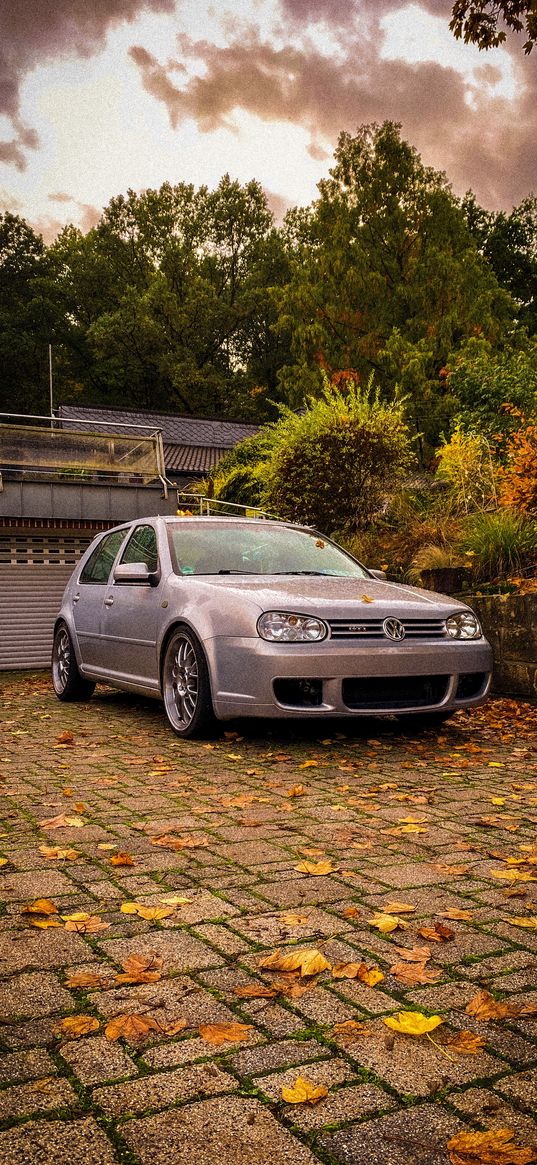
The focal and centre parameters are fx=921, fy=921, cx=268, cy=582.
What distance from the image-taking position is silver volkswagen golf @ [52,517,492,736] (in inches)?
225

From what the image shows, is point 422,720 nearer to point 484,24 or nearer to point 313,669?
point 313,669

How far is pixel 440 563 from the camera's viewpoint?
959 cm

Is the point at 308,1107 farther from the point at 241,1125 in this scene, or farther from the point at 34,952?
the point at 34,952

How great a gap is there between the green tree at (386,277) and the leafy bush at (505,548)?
23.9 meters

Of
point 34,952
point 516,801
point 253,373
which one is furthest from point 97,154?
point 253,373

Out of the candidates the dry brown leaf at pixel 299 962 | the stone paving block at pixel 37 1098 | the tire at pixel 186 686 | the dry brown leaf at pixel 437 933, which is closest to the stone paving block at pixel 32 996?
the stone paving block at pixel 37 1098

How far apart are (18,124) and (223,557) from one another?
9.42 m

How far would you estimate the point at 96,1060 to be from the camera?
207cm

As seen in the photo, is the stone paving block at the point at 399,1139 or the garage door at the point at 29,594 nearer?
the stone paving block at the point at 399,1139

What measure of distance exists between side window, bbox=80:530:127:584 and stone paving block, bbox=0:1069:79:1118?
6.28 meters

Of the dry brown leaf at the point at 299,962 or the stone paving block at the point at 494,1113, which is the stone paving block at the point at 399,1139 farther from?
the dry brown leaf at the point at 299,962

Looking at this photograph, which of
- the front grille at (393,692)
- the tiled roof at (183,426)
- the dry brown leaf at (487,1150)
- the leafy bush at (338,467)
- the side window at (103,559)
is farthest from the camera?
the tiled roof at (183,426)

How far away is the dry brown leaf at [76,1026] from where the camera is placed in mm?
2193

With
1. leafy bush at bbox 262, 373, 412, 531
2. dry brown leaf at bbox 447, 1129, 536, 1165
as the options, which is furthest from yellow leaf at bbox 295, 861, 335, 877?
leafy bush at bbox 262, 373, 412, 531
